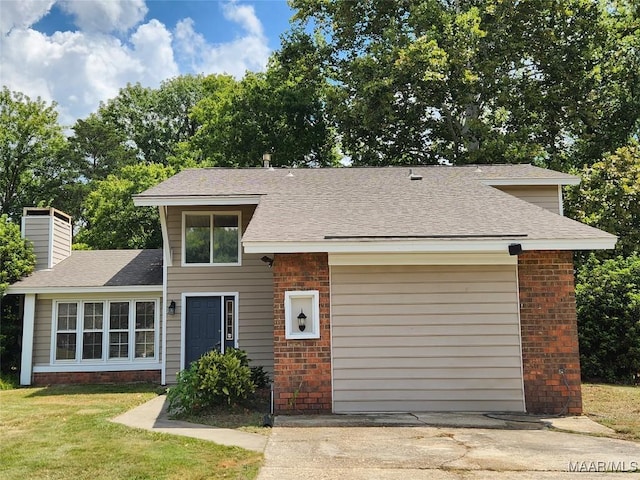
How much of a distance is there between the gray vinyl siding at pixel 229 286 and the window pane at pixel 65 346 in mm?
2716

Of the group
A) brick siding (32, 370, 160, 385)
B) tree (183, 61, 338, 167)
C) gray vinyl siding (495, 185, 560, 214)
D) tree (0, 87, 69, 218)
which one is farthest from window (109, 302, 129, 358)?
tree (0, 87, 69, 218)

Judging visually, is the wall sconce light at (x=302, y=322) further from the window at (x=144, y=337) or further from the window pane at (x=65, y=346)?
the window pane at (x=65, y=346)

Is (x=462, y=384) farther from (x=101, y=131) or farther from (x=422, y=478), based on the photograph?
(x=101, y=131)

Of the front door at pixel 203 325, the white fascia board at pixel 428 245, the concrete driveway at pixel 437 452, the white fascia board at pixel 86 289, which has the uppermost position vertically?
the white fascia board at pixel 428 245

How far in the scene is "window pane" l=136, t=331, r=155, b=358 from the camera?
1229cm

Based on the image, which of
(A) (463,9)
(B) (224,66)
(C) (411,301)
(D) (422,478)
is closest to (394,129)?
(A) (463,9)

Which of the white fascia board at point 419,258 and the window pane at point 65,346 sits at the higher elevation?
the white fascia board at point 419,258

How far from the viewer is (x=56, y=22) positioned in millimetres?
12320

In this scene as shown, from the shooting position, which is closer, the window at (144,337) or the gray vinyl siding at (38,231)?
the window at (144,337)

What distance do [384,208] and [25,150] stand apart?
84.3 feet

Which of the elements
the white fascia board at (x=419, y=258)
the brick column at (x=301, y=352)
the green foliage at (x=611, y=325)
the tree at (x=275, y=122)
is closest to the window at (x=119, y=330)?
the brick column at (x=301, y=352)

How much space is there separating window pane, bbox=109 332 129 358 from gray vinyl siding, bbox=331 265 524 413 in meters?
6.63

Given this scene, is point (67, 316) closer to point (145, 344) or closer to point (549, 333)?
→ point (145, 344)

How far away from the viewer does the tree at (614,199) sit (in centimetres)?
1546
